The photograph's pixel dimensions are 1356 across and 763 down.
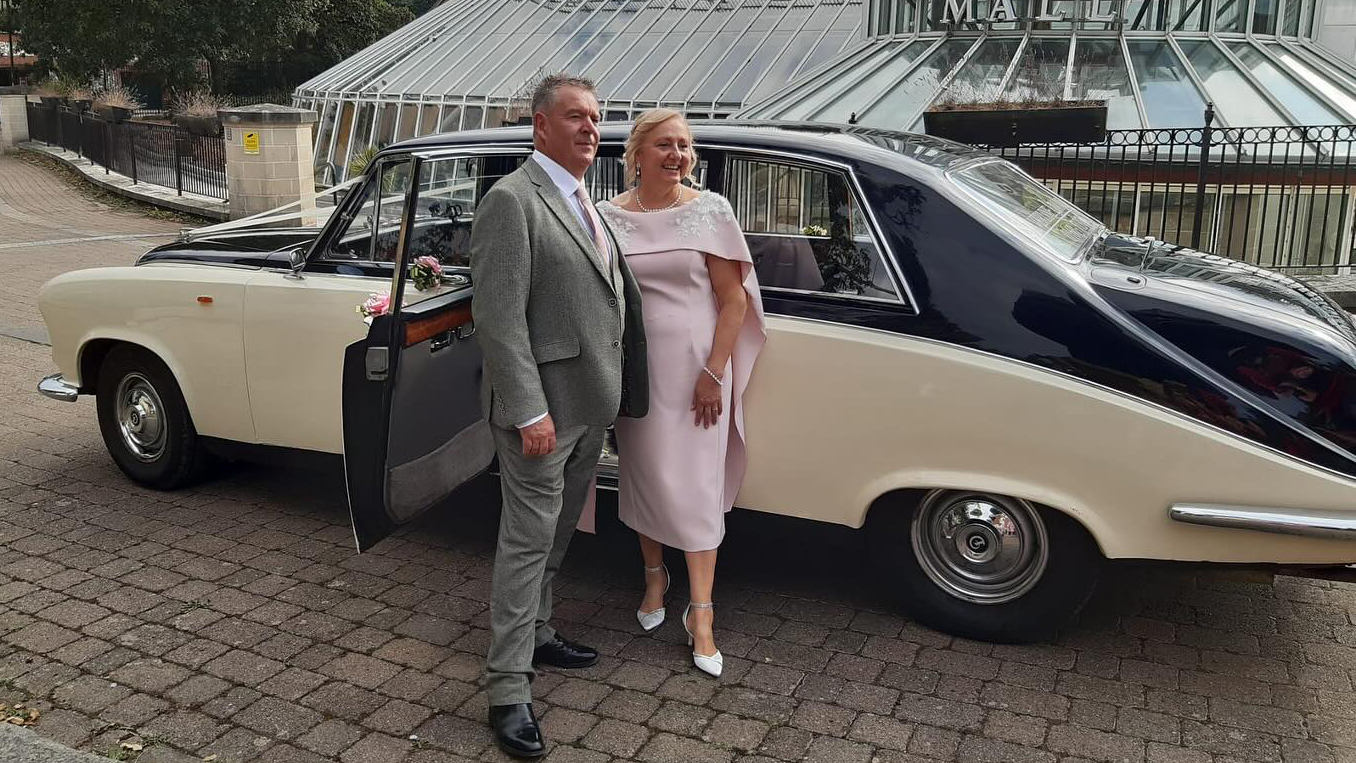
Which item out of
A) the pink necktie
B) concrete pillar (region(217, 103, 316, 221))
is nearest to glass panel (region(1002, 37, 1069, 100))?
concrete pillar (region(217, 103, 316, 221))

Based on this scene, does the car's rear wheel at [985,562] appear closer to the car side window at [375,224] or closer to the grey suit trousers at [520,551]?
the grey suit trousers at [520,551]

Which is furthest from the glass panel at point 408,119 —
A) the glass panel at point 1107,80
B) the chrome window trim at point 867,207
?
the chrome window trim at point 867,207

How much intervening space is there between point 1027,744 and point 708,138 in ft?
7.80

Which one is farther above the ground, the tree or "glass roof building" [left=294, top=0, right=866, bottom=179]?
the tree

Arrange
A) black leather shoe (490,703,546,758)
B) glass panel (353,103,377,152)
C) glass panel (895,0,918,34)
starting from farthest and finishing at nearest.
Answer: glass panel (353,103,377,152) < glass panel (895,0,918,34) < black leather shoe (490,703,546,758)

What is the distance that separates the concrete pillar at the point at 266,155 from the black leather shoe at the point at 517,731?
15.3 meters

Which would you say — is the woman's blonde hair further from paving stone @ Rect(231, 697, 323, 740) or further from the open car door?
paving stone @ Rect(231, 697, 323, 740)

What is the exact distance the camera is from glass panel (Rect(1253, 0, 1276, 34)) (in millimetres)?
17234

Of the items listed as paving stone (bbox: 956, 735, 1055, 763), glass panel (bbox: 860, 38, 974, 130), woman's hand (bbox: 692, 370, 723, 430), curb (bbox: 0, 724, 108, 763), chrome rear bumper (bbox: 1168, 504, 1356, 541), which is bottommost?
paving stone (bbox: 956, 735, 1055, 763)

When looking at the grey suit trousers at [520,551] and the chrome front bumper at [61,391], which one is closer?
the grey suit trousers at [520,551]

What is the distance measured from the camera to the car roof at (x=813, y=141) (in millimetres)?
4180

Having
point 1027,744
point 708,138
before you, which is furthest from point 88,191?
point 1027,744

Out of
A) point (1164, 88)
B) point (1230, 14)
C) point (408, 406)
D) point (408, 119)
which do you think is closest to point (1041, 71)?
point (1164, 88)

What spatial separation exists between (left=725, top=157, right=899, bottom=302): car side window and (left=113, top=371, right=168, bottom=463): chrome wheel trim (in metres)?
3.10
